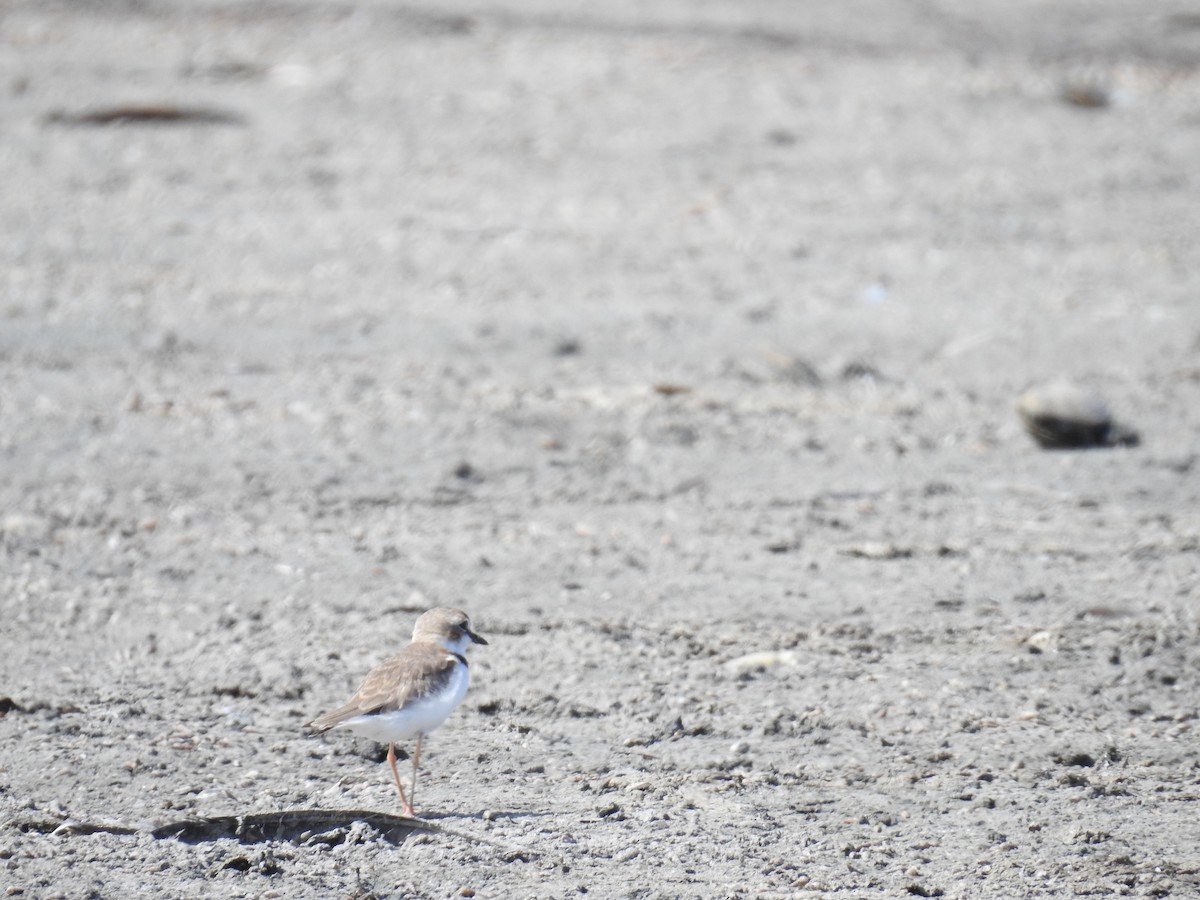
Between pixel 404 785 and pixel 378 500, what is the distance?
190 cm

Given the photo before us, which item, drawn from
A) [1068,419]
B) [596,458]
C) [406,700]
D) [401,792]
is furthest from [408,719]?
[1068,419]

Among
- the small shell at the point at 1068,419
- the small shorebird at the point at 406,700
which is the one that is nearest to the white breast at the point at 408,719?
the small shorebird at the point at 406,700

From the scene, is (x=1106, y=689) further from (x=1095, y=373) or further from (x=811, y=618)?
(x=1095, y=373)

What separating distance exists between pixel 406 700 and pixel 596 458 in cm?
247

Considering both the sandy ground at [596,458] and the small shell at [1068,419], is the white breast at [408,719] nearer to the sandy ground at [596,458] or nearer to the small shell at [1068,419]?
the sandy ground at [596,458]

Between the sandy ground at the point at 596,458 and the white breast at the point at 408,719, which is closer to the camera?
the white breast at the point at 408,719

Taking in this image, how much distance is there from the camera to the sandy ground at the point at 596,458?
365 cm

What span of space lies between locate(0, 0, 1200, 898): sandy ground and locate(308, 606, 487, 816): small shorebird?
0.73ft

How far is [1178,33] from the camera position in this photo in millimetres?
12234

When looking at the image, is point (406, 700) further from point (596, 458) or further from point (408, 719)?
point (596, 458)

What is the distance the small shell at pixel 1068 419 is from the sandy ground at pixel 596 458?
0.10 meters

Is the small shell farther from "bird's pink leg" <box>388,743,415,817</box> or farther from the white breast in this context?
"bird's pink leg" <box>388,743,415,817</box>

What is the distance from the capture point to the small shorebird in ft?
11.5

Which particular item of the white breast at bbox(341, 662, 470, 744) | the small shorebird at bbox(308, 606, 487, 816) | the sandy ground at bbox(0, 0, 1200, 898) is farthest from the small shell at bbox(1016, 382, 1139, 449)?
the white breast at bbox(341, 662, 470, 744)
